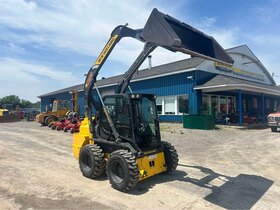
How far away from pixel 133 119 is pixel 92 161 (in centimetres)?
149

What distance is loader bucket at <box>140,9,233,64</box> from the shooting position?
17.0 feet

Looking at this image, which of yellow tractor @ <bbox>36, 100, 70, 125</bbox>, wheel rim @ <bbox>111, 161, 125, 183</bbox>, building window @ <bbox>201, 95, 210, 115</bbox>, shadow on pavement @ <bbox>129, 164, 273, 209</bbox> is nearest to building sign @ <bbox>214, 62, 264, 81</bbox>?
building window @ <bbox>201, 95, 210, 115</bbox>

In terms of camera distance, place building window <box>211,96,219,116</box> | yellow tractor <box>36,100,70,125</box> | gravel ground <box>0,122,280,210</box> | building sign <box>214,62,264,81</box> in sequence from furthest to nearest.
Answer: yellow tractor <box>36,100,70,125</box> → building sign <box>214,62,264,81</box> → building window <box>211,96,219,116</box> → gravel ground <box>0,122,280,210</box>

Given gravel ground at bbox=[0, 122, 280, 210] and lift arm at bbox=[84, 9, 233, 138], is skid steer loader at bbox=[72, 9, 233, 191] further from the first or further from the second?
gravel ground at bbox=[0, 122, 280, 210]

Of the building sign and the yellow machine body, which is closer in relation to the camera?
the yellow machine body

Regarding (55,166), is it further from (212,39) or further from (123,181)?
(212,39)

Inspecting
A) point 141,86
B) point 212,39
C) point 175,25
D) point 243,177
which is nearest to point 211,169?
point 243,177

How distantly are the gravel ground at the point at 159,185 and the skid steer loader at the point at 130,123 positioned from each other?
39 centimetres

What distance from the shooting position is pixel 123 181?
229 inches

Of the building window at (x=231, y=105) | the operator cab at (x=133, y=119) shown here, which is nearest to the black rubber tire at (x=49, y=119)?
the building window at (x=231, y=105)

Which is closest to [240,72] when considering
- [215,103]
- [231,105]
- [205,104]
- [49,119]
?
[231,105]

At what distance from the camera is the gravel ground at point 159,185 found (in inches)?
204

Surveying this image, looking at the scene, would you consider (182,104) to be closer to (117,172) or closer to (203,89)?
(203,89)

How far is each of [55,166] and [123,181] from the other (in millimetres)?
3249
